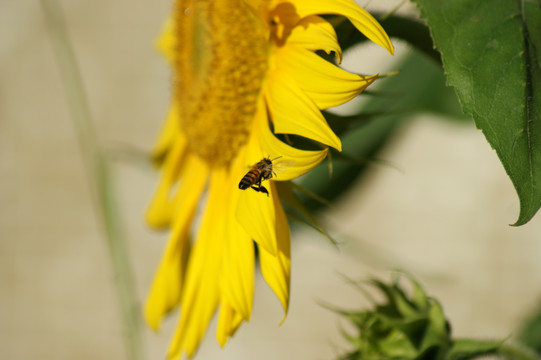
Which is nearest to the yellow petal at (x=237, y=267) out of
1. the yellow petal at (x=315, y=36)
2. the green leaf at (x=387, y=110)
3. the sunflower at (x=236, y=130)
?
the sunflower at (x=236, y=130)

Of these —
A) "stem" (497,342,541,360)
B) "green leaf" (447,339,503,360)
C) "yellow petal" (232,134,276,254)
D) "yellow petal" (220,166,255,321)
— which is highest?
"yellow petal" (232,134,276,254)

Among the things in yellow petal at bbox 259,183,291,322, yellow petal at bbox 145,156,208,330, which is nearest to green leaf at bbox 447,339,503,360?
yellow petal at bbox 259,183,291,322

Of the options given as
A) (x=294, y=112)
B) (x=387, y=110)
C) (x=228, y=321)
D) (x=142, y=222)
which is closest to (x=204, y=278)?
(x=228, y=321)

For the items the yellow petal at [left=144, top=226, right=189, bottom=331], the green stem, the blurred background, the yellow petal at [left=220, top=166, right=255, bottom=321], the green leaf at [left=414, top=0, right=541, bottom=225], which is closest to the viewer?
the green leaf at [left=414, top=0, right=541, bottom=225]

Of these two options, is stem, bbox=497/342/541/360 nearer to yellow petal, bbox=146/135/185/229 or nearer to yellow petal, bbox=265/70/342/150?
→ yellow petal, bbox=265/70/342/150

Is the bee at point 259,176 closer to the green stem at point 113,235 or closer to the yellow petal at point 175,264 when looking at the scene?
the yellow petal at point 175,264
